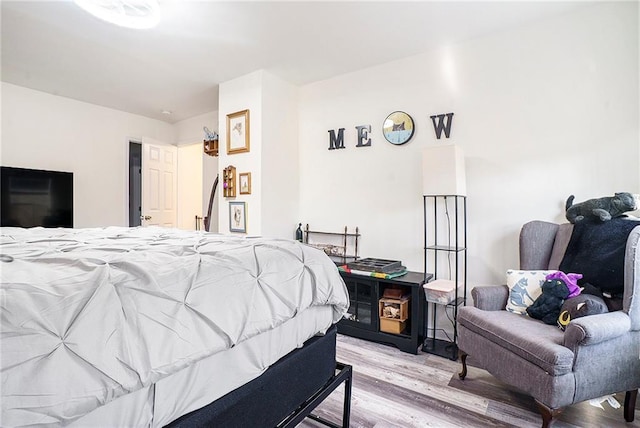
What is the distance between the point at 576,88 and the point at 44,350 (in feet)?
10.8

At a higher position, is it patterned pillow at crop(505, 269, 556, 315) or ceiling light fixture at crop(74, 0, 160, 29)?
ceiling light fixture at crop(74, 0, 160, 29)

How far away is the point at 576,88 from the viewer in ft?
8.01

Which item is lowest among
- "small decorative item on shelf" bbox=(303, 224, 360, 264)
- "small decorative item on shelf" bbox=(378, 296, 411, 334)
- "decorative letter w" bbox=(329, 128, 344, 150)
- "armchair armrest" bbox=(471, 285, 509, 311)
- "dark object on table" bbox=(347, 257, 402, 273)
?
"small decorative item on shelf" bbox=(378, 296, 411, 334)

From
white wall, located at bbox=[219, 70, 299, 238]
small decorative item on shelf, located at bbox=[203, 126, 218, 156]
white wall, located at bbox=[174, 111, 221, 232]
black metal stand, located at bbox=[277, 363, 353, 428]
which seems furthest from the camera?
white wall, located at bbox=[174, 111, 221, 232]

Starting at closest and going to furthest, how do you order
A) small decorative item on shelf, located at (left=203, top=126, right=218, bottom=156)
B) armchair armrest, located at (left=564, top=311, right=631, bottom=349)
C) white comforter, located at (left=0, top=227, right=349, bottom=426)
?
white comforter, located at (left=0, top=227, right=349, bottom=426) < armchair armrest, located at (left=564, top=311, right=631, bottom=349) < small decorative item on shelf, located at (left=203, top=126, right=218, bottom=156)

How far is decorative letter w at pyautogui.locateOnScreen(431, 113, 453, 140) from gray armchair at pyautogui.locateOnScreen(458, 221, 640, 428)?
1527 mm

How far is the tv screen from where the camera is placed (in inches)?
142

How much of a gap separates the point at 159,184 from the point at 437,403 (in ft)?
15.6

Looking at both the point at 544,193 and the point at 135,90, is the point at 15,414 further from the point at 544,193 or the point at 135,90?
the point at 135,90

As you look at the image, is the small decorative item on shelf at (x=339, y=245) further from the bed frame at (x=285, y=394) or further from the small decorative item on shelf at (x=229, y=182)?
the bed frame at (x=285, y=394)

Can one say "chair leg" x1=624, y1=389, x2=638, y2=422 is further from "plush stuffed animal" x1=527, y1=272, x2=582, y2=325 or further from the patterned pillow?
the patterned pillow

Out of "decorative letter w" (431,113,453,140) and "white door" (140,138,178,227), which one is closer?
"decorative letter w" (431,113,453,140)

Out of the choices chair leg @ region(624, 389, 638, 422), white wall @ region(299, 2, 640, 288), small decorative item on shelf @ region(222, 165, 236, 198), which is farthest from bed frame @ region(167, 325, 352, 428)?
small decorative item on shelf @ region(222, 165, 236, 198)

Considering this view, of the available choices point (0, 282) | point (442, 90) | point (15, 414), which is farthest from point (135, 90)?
point (15, 414)
